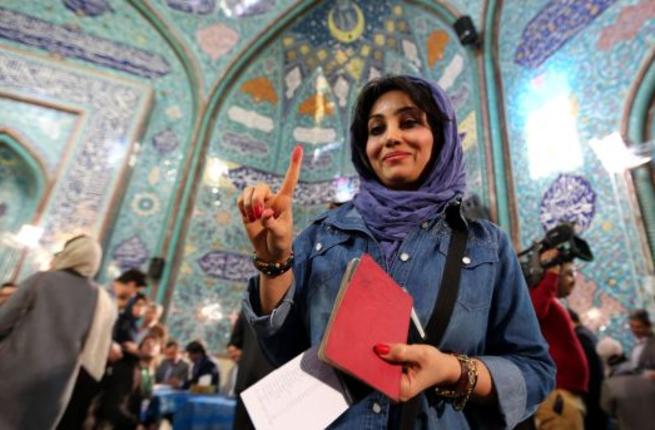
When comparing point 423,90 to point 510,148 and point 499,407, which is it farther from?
point 510,148

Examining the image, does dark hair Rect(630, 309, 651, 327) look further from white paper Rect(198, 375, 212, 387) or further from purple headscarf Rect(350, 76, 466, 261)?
white paper Rect(198, 375, 212, 387)

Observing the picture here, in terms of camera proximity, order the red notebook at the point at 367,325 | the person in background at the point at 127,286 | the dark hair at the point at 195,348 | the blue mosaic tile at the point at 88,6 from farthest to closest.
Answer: the blue mosaic tile at the point at 88,6, the dark hair at the point at 195,348, the person in background at the point at 127,286, the red notebook at the point at 367,325

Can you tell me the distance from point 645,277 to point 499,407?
261cm

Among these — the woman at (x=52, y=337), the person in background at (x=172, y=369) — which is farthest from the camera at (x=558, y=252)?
the person in background at (x=172, y=369)

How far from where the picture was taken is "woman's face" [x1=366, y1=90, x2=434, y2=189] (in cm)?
82

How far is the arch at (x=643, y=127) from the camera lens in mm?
2668

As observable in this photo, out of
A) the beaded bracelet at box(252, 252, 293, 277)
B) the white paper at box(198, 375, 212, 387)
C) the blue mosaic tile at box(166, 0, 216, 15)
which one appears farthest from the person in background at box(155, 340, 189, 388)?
the blue mosaic tile at box(166, 0, 216, 15)

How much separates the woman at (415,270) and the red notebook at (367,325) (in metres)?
0.02

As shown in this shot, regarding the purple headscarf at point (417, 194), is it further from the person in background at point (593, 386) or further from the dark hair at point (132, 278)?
the dark hair at point (132, 278)

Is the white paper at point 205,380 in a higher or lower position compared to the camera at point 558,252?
lower

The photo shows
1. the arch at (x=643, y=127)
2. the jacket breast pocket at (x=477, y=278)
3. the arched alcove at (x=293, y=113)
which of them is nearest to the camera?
the jacket breast pocket at (x=477, y=278)

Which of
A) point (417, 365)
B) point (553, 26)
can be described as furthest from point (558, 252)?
point (553, 26)

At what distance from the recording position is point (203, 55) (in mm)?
6637

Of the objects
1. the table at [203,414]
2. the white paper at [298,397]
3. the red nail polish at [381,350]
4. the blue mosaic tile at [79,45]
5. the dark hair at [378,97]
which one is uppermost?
the blue mosaic tile at [79,45]
